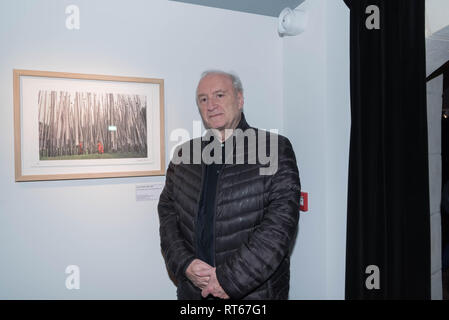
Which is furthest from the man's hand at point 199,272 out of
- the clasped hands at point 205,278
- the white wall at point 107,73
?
the white wall at point 107,73

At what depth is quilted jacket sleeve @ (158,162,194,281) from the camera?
1.53 m

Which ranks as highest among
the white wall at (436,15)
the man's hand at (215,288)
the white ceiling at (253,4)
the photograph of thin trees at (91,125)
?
the white ceiling at (253,4)

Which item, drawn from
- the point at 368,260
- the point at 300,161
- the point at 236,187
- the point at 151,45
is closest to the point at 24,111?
the point at 151,45

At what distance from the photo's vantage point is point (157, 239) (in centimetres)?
200

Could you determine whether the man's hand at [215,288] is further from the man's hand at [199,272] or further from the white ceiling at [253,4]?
the white ceiling at [253,4]

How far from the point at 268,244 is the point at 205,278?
0.34 m

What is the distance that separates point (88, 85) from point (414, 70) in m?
1.77

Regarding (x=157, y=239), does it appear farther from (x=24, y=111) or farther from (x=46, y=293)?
(x=24, y=111)

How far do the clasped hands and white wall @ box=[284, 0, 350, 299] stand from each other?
2.48ft

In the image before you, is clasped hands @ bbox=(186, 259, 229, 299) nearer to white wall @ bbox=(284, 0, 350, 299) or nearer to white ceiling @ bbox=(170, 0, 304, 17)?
white wall @ bbox=(284, 0, 350, 299)

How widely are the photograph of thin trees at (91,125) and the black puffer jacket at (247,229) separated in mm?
540

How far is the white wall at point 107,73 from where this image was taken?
1.72m

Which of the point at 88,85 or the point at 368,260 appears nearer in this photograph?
the point at 368,260

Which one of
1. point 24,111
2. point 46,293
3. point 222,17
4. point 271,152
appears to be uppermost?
point 222,17
